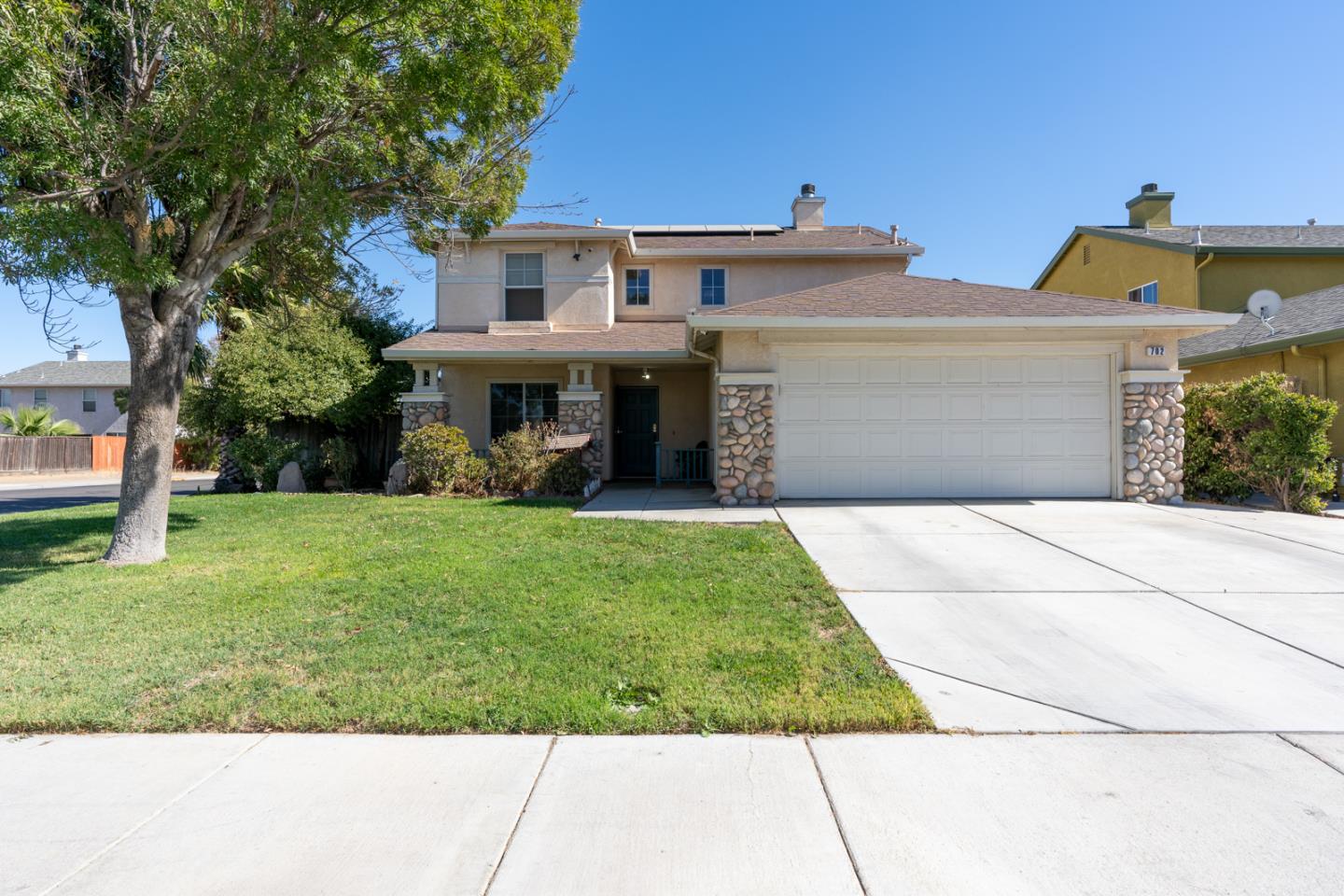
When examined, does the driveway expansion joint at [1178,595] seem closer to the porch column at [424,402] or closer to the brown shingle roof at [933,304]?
the brown shingle roof at [933,304]

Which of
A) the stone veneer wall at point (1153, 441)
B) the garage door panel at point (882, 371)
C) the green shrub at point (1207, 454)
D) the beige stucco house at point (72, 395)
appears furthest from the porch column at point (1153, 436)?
the beige stucco house at point (72, 395)

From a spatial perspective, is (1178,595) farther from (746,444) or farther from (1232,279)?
(1232,279)

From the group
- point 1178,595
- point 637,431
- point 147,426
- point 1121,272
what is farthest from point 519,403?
point 1121,272

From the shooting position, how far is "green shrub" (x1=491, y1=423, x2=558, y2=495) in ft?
42.1

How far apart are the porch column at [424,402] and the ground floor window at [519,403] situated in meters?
1.44

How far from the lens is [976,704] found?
3.88 metres

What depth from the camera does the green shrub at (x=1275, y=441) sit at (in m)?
9.88

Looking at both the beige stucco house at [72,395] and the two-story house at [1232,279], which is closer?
the two-story house at [1232,279]

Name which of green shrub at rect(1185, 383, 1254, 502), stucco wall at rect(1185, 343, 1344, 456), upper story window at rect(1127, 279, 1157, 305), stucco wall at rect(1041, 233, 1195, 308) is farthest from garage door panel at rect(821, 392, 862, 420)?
upper story window at rect(1127, 279, 1157, 305)

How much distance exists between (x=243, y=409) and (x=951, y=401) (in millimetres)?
13803

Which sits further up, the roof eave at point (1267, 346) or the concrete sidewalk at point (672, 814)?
the roof eave at point (1267, 346)

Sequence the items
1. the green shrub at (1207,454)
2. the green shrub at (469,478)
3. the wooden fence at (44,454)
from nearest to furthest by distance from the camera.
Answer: the green shrub at (1207,454)
the green shrub at (469,478)
the wooden fence at (44,454)

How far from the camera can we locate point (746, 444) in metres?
11.0

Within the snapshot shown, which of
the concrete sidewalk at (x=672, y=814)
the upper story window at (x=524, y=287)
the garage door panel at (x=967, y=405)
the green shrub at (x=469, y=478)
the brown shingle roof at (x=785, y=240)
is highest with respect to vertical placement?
the brown shingle roof at (x=785, y=240)
